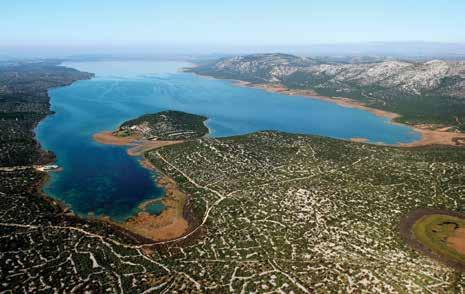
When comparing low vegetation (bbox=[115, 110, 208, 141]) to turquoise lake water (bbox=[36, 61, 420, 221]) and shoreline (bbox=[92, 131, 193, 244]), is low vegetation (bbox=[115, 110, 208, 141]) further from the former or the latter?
shoreline (bbox=[92, 131, 193, 244])

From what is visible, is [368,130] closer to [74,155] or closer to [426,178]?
[426,178]

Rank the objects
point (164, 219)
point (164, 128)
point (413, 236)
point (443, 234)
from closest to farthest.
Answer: point (413, 236), point (443, 234), point (164, 219), point (164, 128)

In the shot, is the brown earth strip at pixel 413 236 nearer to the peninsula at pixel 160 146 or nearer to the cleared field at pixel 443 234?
the cleared field at pixel 443 234

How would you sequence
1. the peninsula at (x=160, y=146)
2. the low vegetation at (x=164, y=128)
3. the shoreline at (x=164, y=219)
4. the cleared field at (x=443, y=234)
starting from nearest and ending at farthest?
Result: the cleared field at (x=443, y=234) < the shoreline at (x=164, y=219) < the peninsula at (x=160, y=146) < the low vegetation at (x=164, y=128)

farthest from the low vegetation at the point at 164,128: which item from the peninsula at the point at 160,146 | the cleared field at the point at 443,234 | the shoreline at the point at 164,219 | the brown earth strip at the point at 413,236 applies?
the cleared field at the point at 443,234

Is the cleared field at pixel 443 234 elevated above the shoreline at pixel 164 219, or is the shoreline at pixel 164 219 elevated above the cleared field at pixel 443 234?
the cleared field at pixel 443 234

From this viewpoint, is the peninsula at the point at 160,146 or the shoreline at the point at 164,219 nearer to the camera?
the shoreline at the point at 164,219

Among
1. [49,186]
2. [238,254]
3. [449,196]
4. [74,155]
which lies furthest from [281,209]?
[74,155]

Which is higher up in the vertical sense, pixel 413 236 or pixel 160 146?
pixel 160 146

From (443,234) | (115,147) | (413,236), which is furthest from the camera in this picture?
(115,147)

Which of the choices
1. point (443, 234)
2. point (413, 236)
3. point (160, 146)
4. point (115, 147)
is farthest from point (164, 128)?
point (443, 234)

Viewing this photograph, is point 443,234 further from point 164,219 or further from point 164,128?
point 164,128

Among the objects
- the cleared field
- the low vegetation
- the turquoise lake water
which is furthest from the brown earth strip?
the low vegetation
